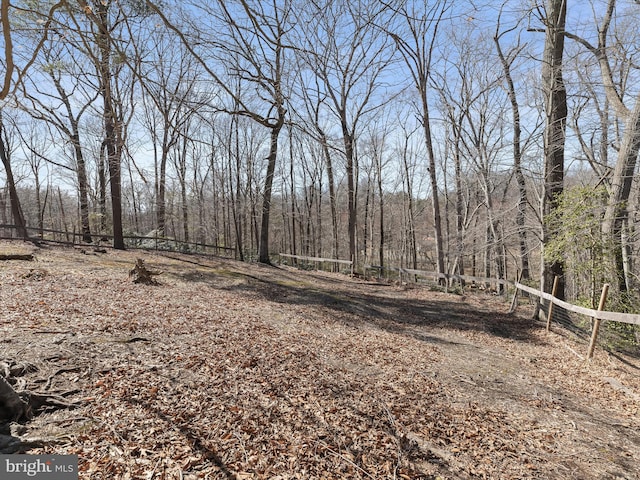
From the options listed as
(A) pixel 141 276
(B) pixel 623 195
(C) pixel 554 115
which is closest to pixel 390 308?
(B) pixel 623 195

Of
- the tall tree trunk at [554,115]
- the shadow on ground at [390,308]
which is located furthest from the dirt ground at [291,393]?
the tall tree trunk at [554,115]

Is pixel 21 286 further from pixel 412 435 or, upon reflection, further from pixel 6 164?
pixel 6 164

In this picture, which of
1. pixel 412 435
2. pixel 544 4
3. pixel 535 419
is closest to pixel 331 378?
pixel 412 435

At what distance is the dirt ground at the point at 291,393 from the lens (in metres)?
2.75

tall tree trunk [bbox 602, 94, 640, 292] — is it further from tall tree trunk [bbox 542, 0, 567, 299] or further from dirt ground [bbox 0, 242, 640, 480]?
dirt ground [bbox 0, 242, 640, 480]

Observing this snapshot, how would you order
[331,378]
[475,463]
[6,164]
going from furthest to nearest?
[6,164] < [331,378] < [475,463]

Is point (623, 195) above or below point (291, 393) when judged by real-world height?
above

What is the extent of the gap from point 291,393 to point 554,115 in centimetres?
891

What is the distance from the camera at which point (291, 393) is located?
3885 mm

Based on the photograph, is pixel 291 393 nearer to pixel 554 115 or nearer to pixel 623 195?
pixel 623 195

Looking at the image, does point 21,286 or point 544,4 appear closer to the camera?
point 21,286

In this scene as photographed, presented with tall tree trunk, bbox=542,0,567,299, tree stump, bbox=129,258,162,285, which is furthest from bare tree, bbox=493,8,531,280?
tree stump, bbox=129,258,162,285

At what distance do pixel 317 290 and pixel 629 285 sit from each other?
8.12 m

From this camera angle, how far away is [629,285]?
7094 millimetres
